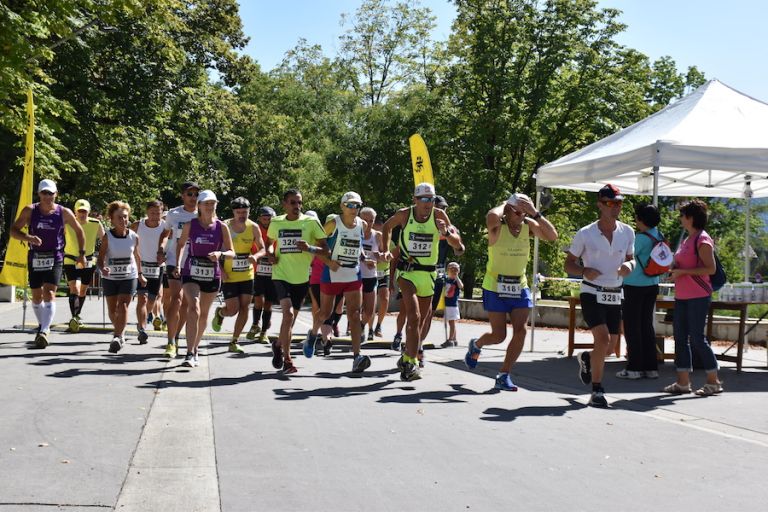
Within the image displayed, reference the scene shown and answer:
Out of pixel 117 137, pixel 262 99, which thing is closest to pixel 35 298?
pixel 117 137

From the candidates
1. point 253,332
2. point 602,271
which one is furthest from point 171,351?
point 602,271

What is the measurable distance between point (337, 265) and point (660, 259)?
3.45 m

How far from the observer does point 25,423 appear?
6.59m

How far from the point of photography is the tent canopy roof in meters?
11.3

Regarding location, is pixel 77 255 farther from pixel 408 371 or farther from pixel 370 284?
pixel 408 371

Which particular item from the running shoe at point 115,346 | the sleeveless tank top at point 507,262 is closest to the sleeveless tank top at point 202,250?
the running shoe at point 115,346

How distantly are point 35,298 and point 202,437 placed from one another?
6445mm

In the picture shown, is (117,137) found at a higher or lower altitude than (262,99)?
lower

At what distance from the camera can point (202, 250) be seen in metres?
10.2

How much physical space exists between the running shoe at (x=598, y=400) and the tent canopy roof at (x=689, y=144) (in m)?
3.86

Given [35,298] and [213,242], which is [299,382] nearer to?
[213,242]

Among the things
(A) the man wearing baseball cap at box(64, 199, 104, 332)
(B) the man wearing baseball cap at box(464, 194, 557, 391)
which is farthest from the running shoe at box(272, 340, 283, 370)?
(A) the man wearing baseball cap at box(64, 199, 104, 332)

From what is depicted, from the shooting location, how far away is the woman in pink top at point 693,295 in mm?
9492

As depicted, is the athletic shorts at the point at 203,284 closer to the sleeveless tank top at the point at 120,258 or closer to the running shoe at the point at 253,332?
the sleeveless tank top at the point at 120,258
